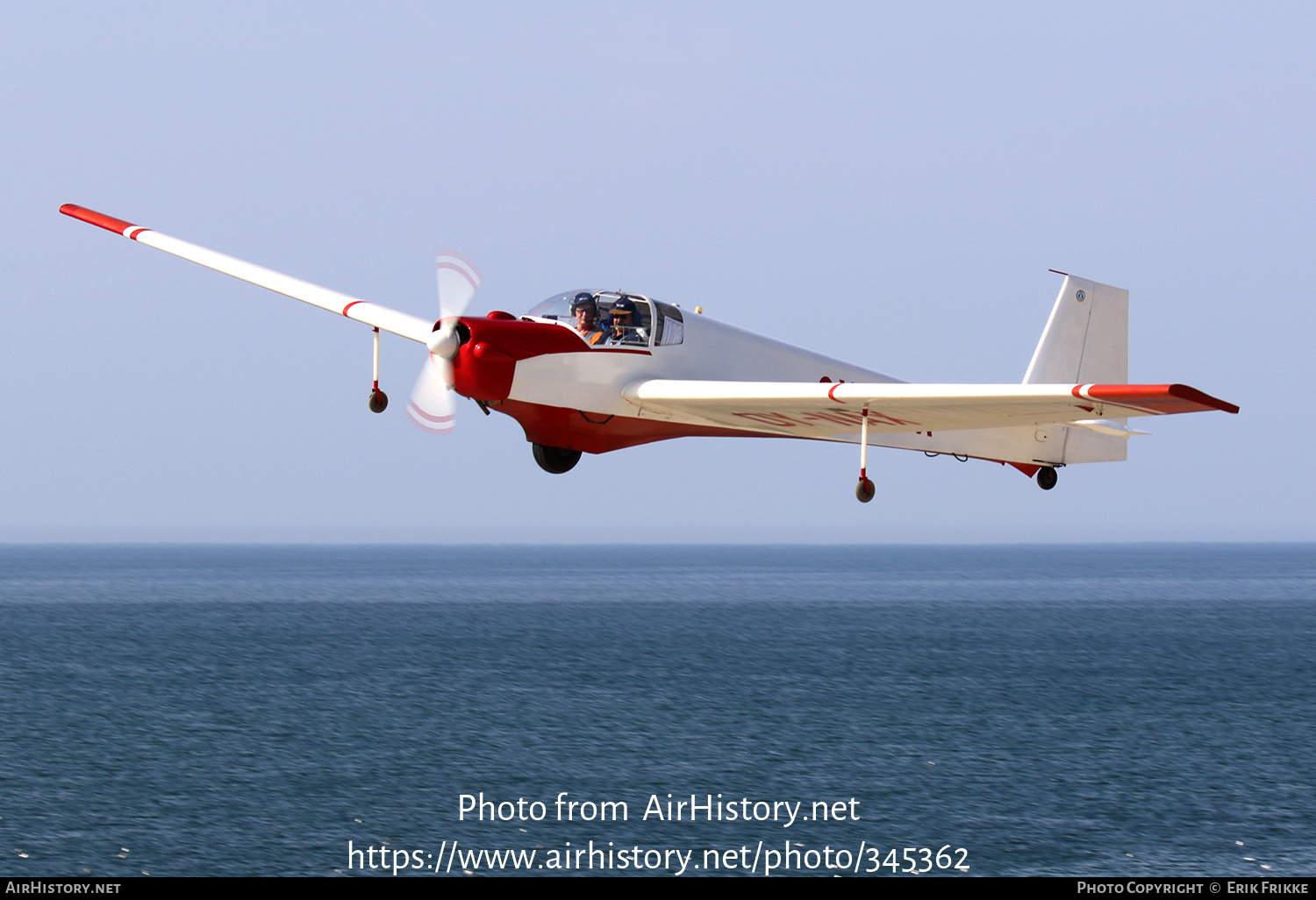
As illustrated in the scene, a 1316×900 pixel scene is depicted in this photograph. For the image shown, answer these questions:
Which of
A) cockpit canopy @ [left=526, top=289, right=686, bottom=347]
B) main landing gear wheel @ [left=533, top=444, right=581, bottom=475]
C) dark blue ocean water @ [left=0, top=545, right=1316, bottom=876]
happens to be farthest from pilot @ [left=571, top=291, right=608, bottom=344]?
dark blue ocean water @ [left=0, top=545, right=1316, bottom=876]

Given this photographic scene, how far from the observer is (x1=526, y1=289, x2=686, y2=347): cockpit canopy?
17906mm

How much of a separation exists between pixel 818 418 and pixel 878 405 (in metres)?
1.50

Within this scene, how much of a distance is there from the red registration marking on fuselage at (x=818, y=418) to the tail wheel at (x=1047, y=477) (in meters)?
4.88

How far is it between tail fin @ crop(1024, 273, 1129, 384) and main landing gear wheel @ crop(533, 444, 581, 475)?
10176 millimetres

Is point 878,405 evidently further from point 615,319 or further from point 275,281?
point 275,281

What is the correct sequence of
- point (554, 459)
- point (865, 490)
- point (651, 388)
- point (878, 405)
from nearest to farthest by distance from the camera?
point (865, 490), point (878, 405), point (651, 388), point (554, 459)

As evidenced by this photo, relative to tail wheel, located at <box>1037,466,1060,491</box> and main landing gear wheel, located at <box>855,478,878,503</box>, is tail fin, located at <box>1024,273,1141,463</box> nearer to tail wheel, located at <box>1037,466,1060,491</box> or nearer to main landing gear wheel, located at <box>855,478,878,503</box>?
tail wheel, located at <box>1037,466,1060,491</box>

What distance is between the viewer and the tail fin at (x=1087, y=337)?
22.8m

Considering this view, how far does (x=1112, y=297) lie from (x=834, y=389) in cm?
926

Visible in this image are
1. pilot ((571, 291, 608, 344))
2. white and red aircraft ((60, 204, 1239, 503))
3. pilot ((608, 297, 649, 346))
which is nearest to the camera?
white and red aircraft ((60, 204, 1239, 503))

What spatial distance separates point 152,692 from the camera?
103m

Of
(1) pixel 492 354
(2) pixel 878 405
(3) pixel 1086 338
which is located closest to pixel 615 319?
(1) pixel 492 354

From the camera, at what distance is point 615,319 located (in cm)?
1805

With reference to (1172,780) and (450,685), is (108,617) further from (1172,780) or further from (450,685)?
(1172,780)
